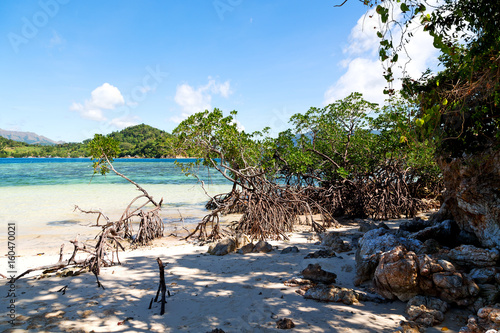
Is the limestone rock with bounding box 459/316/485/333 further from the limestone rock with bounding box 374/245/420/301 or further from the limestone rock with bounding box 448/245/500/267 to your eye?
the limestone rock with bounding box 448/245/500/267

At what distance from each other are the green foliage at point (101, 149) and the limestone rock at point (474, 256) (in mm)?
7504

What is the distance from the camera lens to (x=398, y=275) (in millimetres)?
3330

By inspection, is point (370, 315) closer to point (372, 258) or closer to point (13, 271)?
point (372, 258)

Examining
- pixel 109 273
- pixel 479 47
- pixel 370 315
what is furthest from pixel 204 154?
pixel 479 47

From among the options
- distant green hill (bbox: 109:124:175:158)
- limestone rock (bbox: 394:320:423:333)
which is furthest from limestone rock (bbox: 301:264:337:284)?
distant green hill (bbox: 109:124:175:158)

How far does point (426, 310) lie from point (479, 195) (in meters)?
2.13

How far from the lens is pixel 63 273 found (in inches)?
187

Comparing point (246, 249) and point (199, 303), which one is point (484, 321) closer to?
point (199, 303)

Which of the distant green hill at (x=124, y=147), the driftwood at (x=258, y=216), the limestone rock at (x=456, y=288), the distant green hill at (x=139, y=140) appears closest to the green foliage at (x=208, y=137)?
the driftwood at (x=258, y=216)

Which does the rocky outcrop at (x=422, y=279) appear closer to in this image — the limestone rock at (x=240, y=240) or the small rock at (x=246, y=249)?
the small rock at (x=246, y=249)

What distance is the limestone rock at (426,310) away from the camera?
9.59 feet

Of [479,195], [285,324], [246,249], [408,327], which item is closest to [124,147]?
[246,249]

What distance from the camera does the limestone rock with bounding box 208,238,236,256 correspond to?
5887 mm

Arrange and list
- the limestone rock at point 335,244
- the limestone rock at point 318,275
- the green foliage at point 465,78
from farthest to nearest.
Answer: the limestone rock at point 335,244 → the limestone rock at point 318,275 → the green foliage at point 465,78
